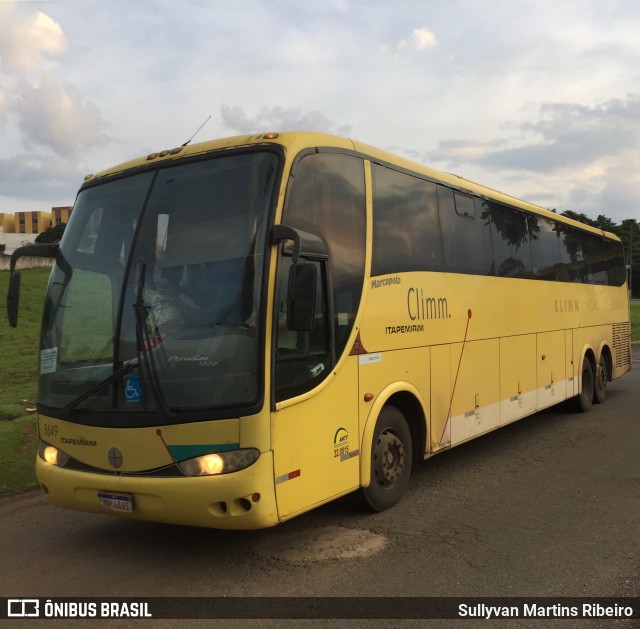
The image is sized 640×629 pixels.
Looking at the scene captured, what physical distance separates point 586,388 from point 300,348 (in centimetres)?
870

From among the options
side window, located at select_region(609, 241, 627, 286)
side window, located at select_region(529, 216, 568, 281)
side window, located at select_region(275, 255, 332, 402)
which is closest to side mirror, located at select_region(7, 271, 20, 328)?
side window, located at select_region(275, 255, 332, 402)

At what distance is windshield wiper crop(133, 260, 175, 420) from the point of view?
445 centimetres

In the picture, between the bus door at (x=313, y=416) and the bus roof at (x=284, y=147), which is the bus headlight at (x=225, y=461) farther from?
the bus roof at (x=284, y=147)

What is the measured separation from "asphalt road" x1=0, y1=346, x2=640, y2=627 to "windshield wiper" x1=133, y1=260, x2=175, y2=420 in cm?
124

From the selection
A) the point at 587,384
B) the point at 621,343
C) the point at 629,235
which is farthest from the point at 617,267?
the point at 629,235

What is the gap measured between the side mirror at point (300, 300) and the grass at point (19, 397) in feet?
14.6

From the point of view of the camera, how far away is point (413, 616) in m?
3.91

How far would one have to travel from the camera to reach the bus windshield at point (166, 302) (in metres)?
4.45

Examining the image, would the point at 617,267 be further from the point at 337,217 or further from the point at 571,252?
the point at 337,217

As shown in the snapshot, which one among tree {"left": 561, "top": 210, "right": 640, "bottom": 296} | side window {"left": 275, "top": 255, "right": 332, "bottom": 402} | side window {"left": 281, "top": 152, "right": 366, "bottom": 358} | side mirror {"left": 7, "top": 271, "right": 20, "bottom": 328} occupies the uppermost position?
tree {"left": 561, "top": 210, "right": 640, "bottom": 296}

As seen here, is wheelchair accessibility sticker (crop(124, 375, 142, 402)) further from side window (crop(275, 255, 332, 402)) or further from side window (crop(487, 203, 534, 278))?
side window (crop(487, 203, 534, 278))

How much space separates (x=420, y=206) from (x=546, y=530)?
11.0 ft

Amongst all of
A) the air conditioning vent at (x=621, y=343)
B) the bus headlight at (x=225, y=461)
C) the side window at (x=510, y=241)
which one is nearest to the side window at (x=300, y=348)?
the bus headlight at (x=225, y=461)

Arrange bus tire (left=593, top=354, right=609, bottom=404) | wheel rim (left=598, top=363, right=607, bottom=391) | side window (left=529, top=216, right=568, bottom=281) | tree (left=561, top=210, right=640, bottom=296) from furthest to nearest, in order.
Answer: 1. tree (left=561, top=210, right=640, bottom=296)
2. wheel rim (left=598, top=363, right=607, bottom=391)
3. bus tire (left=593, top=354, right=609, bottom=404)
4. side window (left=529, top=216, right=568, bottom=281)
